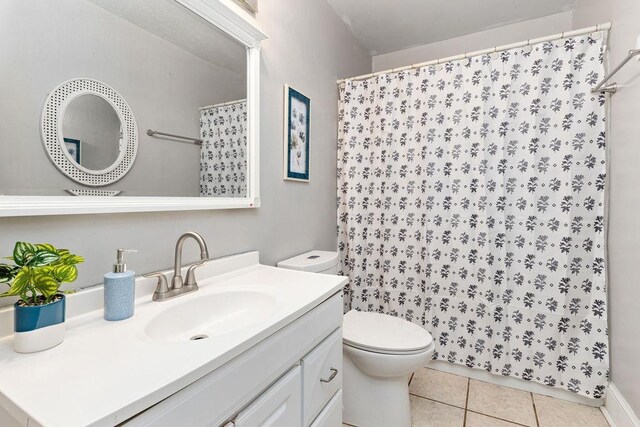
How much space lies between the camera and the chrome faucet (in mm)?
970

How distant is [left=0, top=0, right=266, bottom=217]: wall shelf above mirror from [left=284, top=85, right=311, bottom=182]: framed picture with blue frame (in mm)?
264

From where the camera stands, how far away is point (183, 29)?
1109 millimetres

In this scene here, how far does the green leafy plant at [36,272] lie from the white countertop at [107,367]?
125 millimetres

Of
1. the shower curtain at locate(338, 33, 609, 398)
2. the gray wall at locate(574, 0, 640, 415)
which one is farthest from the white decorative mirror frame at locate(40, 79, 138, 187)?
the gray wall at locate(574, 0, 640, 415)

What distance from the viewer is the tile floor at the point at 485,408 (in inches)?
59.7

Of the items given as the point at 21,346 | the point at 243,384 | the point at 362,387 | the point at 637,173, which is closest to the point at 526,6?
the point at 637,173

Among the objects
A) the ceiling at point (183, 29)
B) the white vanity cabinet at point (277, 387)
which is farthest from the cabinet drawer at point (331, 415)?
the ceiling at point (183, 29)

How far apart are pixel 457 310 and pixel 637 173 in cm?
112

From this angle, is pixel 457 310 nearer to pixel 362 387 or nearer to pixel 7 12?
pixel 362 387

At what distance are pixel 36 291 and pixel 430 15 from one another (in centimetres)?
269

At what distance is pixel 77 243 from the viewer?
826mm

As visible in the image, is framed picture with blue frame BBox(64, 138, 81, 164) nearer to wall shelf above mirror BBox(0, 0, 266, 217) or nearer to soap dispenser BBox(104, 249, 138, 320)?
wall shelf above mirror BBox(0, 0, 266, 217)

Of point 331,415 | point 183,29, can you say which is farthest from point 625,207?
point 183,29

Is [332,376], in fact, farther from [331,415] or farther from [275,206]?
[275,206]
